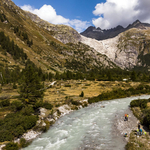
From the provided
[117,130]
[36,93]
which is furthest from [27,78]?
[117,130]

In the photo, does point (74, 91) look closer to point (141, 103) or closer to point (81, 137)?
point (141, 103)

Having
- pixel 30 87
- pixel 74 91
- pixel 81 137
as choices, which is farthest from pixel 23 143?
pixel 74 91

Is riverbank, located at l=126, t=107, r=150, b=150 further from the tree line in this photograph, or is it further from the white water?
the tree line

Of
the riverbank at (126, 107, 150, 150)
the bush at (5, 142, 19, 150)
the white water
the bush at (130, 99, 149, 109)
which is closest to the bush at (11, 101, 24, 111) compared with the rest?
the white water

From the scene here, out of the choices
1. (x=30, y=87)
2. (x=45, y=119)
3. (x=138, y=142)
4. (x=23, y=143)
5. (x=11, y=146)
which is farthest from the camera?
(x=30, y=87)

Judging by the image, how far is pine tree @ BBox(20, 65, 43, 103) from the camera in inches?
1259

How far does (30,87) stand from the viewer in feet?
107

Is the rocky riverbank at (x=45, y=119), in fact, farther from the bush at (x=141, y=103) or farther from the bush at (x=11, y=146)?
the bush at (x=141, y=103)

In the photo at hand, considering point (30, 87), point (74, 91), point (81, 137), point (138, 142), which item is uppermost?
point (30, 87)

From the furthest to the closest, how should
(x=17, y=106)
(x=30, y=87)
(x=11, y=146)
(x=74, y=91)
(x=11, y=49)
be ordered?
1. (x=11, y=49)
2. (x=74, y=91)
3. (x=30, y=87)
4. (x=17, y=106)
5. (x=11, y=146)

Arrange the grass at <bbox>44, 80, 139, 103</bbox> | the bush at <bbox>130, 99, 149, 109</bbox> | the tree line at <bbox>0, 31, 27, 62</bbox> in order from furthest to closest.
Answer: the tree line at <bbox>0, 31, 27, 62</bbox> → the grass at <bbox>44, 80, 139, 103</bbox> → the bush at <bbox>130, 99, 149, 109</bbox>

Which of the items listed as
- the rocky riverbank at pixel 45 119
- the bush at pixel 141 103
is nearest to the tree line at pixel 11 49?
the rocky riverbank at pixel 45 119

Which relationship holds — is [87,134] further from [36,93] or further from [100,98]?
[100,98]

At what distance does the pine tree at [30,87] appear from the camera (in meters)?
32.0
